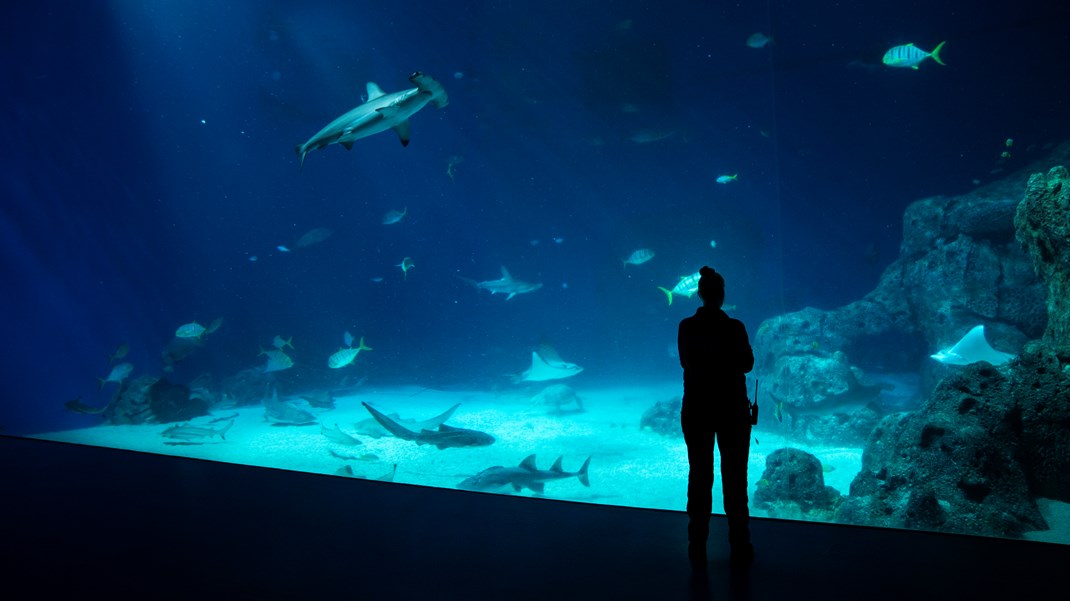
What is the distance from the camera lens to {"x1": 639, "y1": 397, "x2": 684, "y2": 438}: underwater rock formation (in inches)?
384

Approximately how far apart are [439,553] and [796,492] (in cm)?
419

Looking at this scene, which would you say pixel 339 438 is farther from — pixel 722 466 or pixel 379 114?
pixel 722 466

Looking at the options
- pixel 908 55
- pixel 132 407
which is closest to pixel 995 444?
pixel 908 55

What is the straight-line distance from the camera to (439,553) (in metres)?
2.30

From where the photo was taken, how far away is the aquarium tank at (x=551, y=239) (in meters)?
5.34

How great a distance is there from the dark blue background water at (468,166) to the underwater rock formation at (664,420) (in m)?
4.93

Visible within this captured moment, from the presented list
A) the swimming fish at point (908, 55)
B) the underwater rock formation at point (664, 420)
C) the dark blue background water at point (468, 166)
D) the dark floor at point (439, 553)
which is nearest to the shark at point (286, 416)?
the dark blue background water at point (468, 166)

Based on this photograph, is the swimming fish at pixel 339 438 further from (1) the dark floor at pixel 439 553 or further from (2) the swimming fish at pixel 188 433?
(1) the dark floor at pixel 439 553

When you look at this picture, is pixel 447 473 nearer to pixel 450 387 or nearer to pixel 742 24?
pixel 450 387

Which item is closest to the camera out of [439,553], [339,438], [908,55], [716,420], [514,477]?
[716,420]

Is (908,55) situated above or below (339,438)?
above

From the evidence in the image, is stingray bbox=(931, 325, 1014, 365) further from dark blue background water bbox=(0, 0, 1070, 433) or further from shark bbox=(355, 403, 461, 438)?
dark blue background water bbox=(0, 0, 1070, 433)

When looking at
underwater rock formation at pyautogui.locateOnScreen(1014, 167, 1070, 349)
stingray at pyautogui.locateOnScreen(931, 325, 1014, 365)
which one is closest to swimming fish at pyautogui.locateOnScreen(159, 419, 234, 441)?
underwater rock formation at pyautogui.locateOnScreen(1014, 167, 1070, 349)

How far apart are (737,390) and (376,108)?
11.8ft
